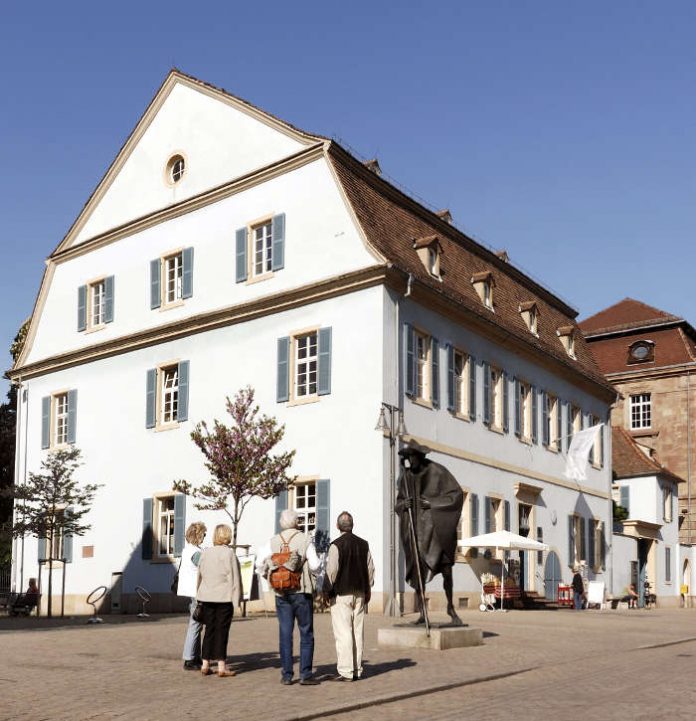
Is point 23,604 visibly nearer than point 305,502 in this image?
No

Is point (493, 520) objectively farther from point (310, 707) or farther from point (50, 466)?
point (310, 707)

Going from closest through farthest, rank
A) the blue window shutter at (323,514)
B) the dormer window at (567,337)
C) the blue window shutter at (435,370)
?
the blue window shutter at (323,514)
the blue window shutter at (435,370)
the dormer window at (567,337)

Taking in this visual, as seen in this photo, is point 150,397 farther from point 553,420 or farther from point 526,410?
point 553,420

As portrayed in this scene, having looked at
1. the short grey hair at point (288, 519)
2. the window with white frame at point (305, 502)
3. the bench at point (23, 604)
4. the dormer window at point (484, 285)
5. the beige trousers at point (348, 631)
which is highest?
the dormer window at point (484, 285)

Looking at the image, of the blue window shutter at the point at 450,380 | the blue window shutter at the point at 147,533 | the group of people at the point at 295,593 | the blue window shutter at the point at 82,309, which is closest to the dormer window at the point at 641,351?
the blue window shutter at the point at 450,380

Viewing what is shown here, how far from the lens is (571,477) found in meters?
34.6

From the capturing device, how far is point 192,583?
11.9 m

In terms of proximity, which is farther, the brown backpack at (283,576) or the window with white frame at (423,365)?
the window with white frame at (423,365)

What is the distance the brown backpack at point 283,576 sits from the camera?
10852 mm

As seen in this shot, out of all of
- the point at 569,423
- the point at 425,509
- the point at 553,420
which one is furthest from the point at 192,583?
the point at 569,423

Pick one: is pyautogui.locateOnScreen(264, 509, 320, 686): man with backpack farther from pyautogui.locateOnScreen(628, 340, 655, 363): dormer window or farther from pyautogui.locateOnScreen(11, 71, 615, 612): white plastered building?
pyautogui.locateOnScreen(628, 340, 655, 363): dormer window

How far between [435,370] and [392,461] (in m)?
3.52

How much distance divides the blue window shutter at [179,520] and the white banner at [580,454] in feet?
39.7

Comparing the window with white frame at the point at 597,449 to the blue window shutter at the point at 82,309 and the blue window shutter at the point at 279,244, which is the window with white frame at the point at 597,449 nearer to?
the blue window shutter at the point at 279,244
